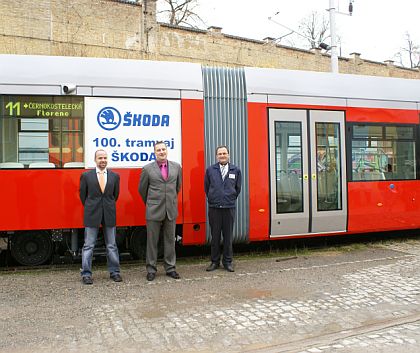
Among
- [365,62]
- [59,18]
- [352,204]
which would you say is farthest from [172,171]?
[365,62]

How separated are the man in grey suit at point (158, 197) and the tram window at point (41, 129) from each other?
3.82ft

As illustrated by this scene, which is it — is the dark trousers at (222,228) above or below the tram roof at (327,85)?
below

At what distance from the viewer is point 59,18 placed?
23.3 meters

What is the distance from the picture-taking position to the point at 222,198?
6699 millimetres

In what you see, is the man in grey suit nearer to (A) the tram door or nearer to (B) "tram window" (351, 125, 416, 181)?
(A) the tram door

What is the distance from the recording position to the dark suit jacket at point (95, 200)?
242 inches

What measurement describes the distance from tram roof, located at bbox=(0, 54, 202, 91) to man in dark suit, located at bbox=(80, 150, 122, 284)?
1310 mm

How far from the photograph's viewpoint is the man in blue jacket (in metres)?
6.71

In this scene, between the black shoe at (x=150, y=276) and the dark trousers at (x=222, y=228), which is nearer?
the black shoe at (x=150, y=276)

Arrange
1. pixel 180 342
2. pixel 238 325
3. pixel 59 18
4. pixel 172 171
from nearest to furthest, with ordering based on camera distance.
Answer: pixel 180 342, pixel 238 325, pixel 172 171, pixel 59 18

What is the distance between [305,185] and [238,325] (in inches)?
148

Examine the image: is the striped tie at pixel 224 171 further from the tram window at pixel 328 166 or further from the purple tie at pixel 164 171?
the tram window at pixel 328 166

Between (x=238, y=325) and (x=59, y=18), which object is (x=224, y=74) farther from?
(x=59, y=18)

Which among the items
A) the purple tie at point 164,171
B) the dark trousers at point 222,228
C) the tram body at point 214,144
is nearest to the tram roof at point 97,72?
the tram body at point 214,144
